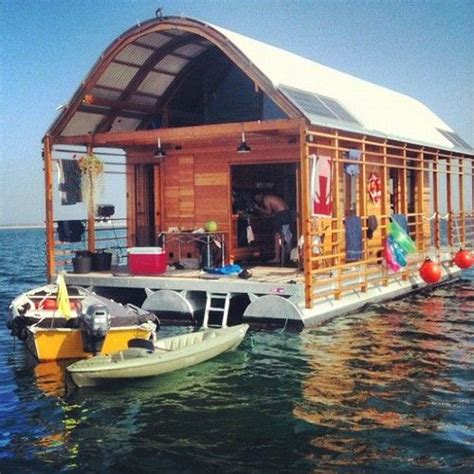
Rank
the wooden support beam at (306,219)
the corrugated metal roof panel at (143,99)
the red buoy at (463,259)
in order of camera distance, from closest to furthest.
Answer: the wooden support beam at (306,219), the corrugated metal roof panel at (143,99), the red buoy at (463,259)

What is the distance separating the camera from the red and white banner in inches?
573

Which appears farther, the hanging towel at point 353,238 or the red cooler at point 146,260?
the red cooler at point 146,260

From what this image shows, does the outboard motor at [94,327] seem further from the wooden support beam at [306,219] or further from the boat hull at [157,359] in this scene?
the wooden support beam at [306,219]

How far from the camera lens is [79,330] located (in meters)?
12.3

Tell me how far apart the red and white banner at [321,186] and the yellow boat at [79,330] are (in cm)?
424

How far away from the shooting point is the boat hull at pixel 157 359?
34.4 ft

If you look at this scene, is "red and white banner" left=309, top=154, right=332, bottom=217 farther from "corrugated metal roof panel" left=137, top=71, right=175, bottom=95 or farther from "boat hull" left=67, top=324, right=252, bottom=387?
"corrugated metal roof panel" left=137, top=71, right=175, bottom=95

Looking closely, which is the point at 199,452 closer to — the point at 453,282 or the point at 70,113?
the point at 70,113

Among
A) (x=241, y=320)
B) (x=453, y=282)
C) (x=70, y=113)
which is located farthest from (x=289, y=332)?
(x=453, y=282)

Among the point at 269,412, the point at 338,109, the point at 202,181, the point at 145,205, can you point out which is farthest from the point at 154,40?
the point at 269,412

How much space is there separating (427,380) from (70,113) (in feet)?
37.0

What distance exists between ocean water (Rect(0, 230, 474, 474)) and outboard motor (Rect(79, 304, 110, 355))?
0.70m

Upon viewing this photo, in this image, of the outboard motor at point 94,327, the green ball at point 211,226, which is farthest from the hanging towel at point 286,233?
the outboard motor at point 94,327

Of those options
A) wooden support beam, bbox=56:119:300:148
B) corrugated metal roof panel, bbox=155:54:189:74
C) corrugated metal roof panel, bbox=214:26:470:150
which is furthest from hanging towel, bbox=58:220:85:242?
corrugated metal roof panel, bbox=214:26:470:150
